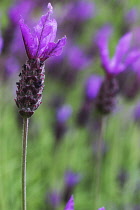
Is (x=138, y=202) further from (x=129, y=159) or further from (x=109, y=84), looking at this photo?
(x=109, y=84)

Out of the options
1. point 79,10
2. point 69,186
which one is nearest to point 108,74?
point 69,186

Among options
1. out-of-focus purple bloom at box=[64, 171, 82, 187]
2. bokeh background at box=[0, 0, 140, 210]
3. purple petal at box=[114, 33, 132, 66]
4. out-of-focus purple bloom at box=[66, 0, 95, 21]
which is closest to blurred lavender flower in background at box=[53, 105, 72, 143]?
bokeh background at box=[0, 0, 140, 210]

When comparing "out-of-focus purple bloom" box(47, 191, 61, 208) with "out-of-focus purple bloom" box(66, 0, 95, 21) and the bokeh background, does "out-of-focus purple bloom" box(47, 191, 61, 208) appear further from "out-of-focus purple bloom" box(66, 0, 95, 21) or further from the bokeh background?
"out-of-focus purple bloom" box(66, 0, 95, 21)

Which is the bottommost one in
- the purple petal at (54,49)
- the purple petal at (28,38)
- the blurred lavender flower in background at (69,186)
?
the purple petal at (54,49)

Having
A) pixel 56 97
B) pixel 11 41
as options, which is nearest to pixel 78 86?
pixel 56 97

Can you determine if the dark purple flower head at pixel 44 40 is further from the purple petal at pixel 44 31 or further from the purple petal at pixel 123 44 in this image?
the purple petal at pixel 123 44

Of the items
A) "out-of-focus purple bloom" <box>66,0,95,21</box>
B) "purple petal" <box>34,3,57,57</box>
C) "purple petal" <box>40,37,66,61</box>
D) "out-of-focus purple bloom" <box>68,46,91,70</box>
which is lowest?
"purple petal" <box>40,37,66,61</box>

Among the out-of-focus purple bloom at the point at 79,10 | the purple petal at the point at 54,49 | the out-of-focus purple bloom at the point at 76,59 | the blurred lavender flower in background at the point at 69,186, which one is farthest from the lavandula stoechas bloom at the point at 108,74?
the out-of-focus purple bloom at the point at 79,10
